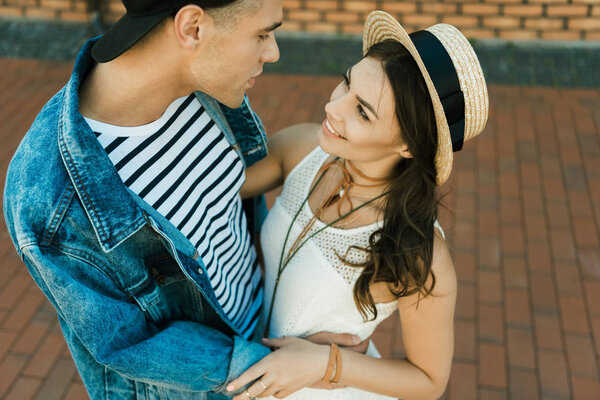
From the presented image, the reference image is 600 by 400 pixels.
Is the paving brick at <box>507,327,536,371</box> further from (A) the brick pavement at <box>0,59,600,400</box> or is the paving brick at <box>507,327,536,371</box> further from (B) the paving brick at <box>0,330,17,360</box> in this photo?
(B) the paving brick at <box>0,330,17,360</box>

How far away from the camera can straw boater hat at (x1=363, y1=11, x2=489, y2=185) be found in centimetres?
184

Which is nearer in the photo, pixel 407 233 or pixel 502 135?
pixel 407 233

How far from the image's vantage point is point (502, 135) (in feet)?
17.1

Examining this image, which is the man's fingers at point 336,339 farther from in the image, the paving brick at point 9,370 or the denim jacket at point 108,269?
the paving brick at point 9,370

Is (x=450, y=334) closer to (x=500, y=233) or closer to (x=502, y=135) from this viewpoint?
(x=500, y=233)

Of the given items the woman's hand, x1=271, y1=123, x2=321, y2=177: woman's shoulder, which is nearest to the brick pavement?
x1=271, y1=123, x2=321, y2=177: woman's shoulder

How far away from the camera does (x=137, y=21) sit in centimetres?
175

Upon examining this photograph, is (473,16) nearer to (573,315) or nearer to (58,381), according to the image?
(573,315)

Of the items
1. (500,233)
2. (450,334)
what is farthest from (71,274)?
(500,233)

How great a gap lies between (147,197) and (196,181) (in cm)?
21

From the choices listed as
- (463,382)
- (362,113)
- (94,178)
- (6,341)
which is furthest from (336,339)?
(6,341)

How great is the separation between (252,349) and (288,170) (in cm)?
75

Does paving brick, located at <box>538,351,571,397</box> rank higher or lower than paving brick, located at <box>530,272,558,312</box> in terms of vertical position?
lower

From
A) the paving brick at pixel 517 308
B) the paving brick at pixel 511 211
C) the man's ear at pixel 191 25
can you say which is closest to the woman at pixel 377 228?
the man's ear at pixel 191 25
